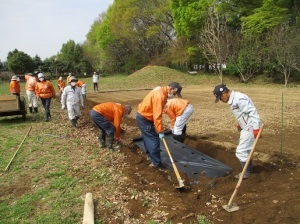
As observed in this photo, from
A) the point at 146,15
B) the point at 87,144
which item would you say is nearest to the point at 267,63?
the point at 146,15

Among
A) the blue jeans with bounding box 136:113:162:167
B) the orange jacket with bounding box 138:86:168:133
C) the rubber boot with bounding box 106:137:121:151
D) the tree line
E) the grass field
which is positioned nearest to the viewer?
the grass field

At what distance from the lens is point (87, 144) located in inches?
282

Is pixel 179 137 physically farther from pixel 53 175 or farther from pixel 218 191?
pixel 53 175

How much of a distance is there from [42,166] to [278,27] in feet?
86.5

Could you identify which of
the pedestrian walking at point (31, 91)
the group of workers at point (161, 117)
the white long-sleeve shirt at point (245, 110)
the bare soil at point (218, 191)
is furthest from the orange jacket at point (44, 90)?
the white long-sleeve shirt at point (245, 110)

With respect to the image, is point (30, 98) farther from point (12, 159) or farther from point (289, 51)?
point (289, 51)

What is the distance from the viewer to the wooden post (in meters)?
3.52

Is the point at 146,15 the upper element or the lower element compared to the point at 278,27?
upper

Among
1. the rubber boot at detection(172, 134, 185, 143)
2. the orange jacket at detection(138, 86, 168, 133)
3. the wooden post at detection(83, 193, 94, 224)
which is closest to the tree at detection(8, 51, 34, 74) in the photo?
the rubber boot at detection(172, 134, 185, 143)

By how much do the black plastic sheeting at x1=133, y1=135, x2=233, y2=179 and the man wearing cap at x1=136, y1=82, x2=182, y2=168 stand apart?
1.30 ft

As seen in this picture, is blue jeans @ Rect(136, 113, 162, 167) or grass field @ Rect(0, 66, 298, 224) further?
blue jeans @ Rect(136, 113, 162, 167)

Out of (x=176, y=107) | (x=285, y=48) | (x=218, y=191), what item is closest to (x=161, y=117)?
(x=218, y=191)

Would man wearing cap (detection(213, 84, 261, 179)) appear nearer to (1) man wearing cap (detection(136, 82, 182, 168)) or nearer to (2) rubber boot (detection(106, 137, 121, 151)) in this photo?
(1) man wearing cap (detection(136, 82, 182, 168))

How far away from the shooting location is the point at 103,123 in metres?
6.48
